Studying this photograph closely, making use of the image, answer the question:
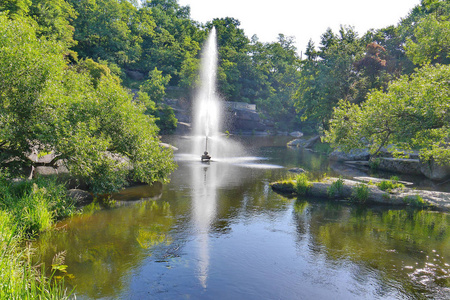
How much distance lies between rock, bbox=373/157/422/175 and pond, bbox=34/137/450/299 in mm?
13471

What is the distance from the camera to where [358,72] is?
45.7 metres

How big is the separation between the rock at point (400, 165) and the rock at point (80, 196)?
87.8 feet

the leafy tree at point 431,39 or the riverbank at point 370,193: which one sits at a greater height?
the leafy tree at point 431,39

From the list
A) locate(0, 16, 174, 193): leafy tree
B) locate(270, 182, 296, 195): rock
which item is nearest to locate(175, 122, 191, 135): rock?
locate(270, 182, 296, 195): rock

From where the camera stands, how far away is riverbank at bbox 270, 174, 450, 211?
1741cm

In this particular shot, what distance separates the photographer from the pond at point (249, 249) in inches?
346

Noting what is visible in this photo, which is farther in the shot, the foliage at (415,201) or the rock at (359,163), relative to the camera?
the rock at (359,163)

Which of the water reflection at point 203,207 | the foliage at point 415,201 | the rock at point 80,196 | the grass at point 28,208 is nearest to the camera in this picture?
the grass at point 28,208

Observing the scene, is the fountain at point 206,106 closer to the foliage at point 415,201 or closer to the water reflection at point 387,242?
the foliage at point 415,201

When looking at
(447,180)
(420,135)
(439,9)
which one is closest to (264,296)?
(420,135)

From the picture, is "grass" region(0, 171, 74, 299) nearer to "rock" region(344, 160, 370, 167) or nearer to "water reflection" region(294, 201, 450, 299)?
"water reflection" region(294, 201, 450, 299)

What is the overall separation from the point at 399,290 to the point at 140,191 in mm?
14340

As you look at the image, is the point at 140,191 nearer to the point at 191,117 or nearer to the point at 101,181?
the point at 101,181

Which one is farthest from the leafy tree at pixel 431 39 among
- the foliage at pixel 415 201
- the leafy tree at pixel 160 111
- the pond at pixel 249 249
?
the leafy tree at pixel 160 111
